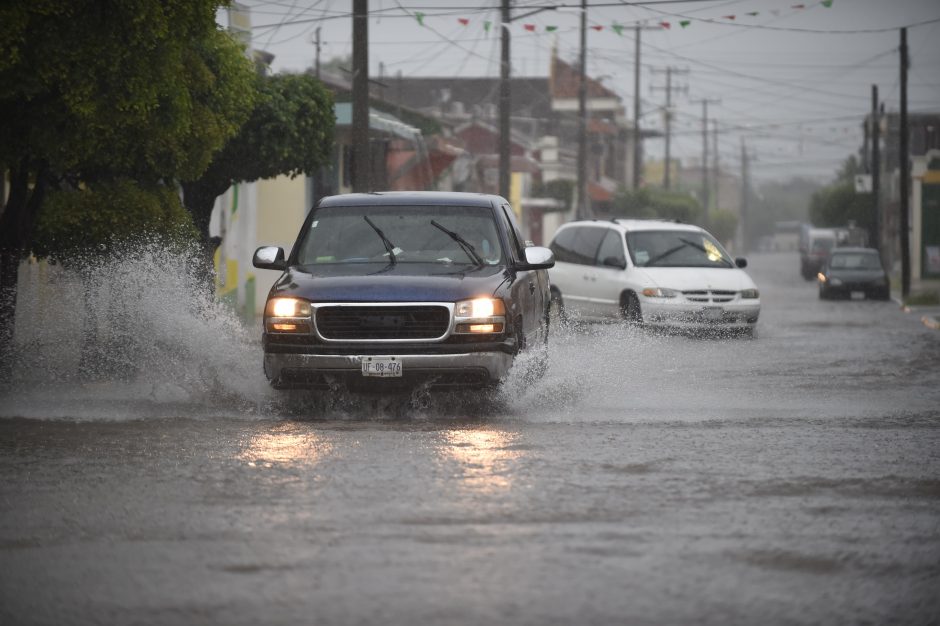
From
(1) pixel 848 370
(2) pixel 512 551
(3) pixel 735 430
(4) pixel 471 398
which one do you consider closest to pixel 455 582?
(2) pixel 512 551

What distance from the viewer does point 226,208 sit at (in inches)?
1144

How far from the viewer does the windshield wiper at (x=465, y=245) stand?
13406mm

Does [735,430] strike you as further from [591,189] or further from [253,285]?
[591,189]

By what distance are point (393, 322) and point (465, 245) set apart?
1447mm

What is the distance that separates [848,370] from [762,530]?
10.8m

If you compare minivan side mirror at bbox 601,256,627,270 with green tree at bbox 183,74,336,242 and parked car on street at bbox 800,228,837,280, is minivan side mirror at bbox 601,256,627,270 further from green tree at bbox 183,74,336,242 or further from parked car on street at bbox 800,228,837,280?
parked car on street at bbox 800,228,837,280

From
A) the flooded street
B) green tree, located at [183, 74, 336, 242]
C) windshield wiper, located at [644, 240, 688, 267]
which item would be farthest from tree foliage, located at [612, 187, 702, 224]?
the flooded street

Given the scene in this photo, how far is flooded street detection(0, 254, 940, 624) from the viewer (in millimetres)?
6277

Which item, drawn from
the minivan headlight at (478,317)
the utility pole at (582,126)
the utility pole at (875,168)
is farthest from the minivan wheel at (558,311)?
the utility pole at (875,168)

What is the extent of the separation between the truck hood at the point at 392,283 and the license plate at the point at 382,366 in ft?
1.51

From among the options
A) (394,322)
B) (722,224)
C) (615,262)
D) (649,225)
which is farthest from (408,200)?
(722,224)

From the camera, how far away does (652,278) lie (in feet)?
79.0

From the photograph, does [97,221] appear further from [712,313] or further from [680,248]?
[680,248]

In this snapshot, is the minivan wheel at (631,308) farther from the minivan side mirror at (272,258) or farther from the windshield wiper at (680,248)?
the minivan side mirror at (272,258)
